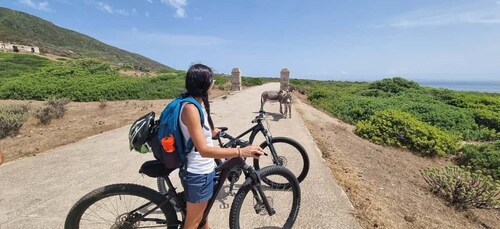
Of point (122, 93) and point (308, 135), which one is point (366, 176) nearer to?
point (308, 135)

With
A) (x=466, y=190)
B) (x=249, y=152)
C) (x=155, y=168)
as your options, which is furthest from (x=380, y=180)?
(x=155, y=168)

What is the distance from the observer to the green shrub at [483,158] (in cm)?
866

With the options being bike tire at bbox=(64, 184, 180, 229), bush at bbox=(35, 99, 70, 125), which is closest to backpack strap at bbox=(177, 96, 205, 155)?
bike tire at bbox=(64, 184, 180, 229)

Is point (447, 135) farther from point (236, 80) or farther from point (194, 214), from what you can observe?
point (236, 80)

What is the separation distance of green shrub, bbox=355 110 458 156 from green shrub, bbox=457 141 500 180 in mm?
569

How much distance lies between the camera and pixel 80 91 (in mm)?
18484

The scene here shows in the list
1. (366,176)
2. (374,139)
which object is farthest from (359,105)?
(366,176)

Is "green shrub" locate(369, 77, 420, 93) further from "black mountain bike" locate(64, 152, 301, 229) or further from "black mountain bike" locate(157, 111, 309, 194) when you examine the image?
"black mountain bike" locate(64, 152, 301, 229)

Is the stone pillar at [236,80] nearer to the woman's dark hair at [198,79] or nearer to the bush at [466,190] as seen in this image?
the bush at [466,190]

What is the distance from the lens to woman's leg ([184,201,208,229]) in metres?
2.49

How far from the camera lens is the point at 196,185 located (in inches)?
94.1

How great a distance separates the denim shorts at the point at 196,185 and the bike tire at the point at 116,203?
1.06 feet

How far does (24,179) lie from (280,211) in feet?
14.1

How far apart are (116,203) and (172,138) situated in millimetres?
1027
